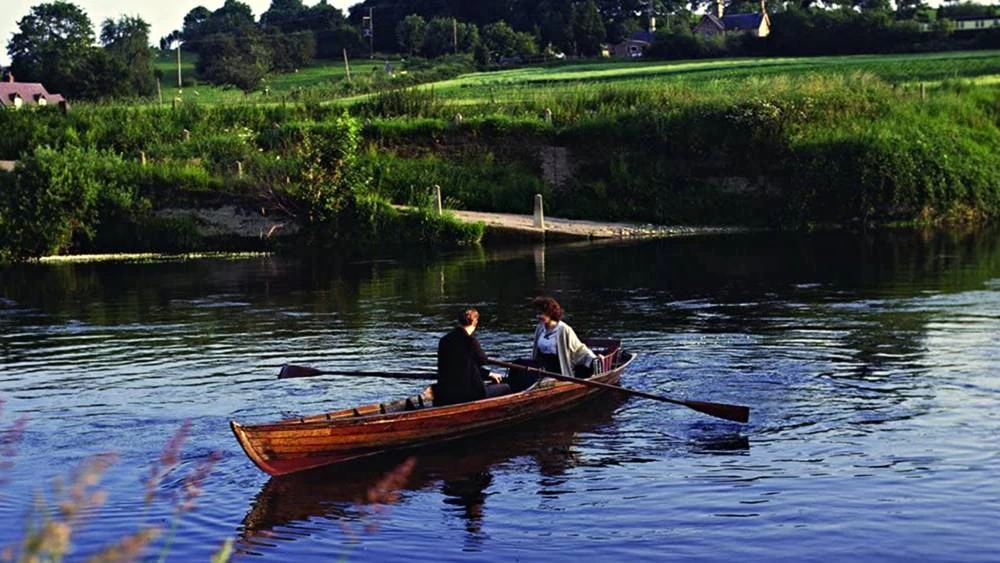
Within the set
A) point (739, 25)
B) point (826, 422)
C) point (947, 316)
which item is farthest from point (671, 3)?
point (826, 422)

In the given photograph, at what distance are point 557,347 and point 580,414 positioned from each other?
43.2 inches

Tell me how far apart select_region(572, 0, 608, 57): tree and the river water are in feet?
253

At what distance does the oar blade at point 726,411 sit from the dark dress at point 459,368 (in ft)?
9.65

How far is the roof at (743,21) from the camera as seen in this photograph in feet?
396

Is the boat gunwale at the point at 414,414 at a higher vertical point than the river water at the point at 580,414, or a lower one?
higher

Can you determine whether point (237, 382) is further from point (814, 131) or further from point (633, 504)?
point (814, 131)

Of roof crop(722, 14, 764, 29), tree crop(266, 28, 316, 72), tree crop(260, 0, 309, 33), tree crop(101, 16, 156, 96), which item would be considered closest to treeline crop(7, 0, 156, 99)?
tree crop(101, 16, 156, 96)

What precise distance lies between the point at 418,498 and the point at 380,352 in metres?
9.30

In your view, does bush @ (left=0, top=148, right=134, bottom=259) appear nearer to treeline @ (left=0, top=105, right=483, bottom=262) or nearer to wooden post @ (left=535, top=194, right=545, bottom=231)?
treeline @ (left=0, top=105, right=483, bottom=262)

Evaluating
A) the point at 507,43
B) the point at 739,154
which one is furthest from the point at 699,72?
the point at 739,154

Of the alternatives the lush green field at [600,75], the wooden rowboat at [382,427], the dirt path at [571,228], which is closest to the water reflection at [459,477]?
the wooden rowboat at [382,427]

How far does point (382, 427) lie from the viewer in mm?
16328

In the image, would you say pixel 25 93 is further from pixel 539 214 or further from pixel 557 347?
pixel 557 347

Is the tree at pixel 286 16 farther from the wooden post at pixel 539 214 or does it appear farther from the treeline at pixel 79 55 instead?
the wooden post at pixel 539 214
